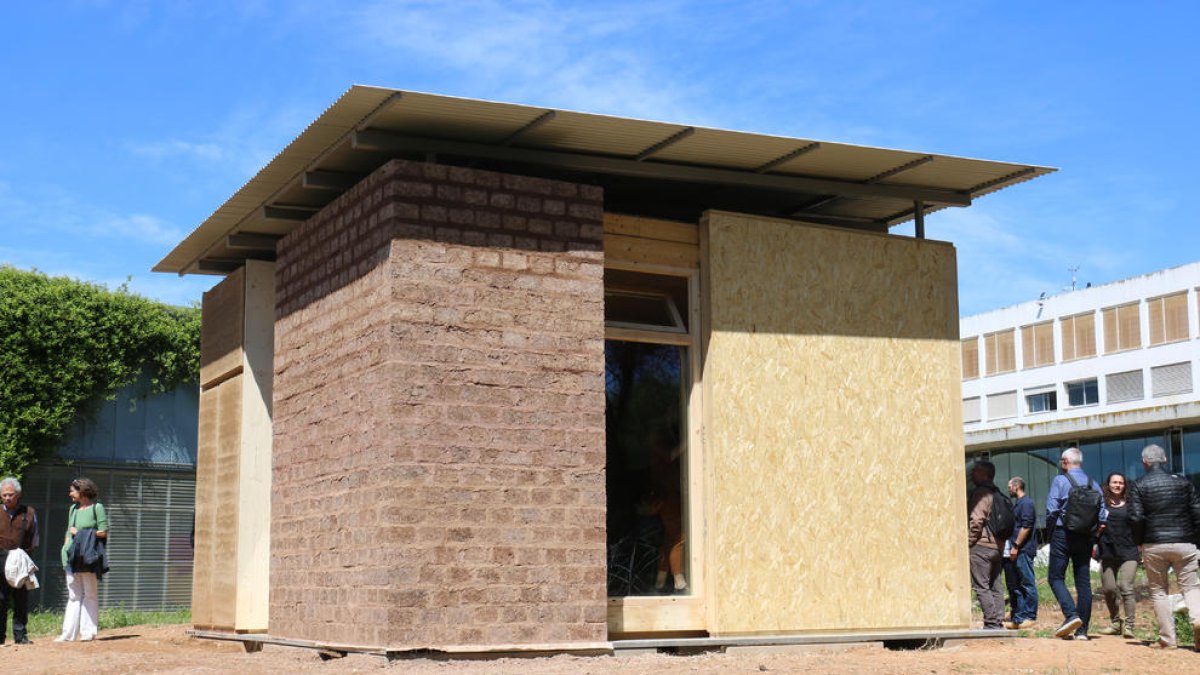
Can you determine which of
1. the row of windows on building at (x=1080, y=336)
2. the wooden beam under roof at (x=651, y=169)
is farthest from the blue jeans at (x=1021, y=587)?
the row of windows on building at (x=1080, y=336)

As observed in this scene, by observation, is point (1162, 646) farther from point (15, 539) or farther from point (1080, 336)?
point (1080, 336)

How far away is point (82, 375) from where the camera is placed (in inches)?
864

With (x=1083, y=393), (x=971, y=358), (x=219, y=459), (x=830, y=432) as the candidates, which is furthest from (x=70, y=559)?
(x=971, y=358)

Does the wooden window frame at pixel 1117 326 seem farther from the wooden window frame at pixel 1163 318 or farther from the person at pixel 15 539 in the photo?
the person at pixel 15 539

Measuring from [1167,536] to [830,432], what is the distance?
3144 millimetres

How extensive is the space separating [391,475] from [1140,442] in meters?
34.9

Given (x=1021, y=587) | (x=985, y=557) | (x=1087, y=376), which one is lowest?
(x=1021, y=587)

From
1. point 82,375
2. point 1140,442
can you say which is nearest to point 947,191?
point 82,375

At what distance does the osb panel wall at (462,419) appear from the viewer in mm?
11117

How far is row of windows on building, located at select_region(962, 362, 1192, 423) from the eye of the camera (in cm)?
5809

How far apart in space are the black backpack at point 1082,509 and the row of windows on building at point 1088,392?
46.9 metres

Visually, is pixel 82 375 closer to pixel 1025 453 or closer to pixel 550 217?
pixel 550 217

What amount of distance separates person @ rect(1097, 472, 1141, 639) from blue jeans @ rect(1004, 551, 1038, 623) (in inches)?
43.5

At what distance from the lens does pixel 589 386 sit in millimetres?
11961
